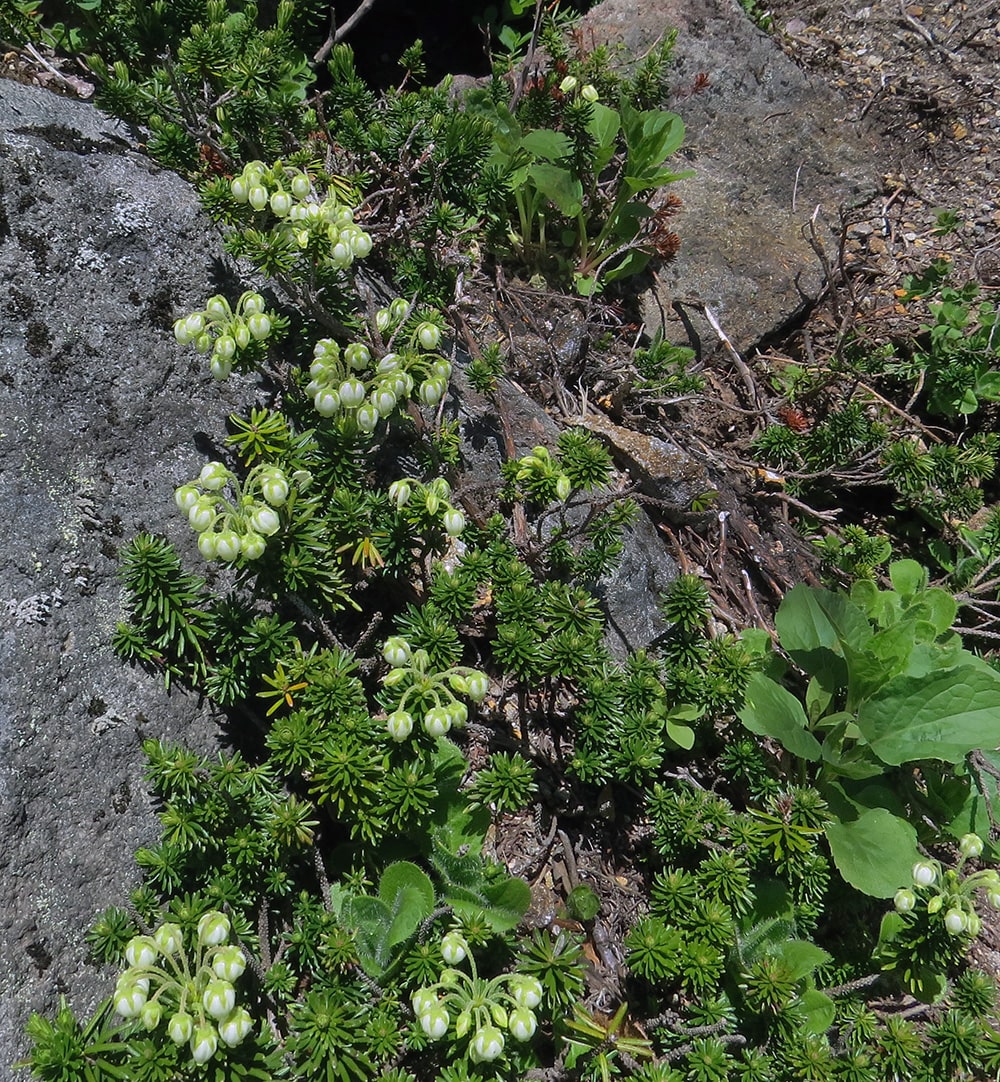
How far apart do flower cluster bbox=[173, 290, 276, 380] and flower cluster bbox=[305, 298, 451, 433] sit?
19 cm

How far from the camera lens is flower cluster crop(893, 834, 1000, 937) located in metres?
2.45

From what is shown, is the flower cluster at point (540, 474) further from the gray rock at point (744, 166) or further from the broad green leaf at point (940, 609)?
the gray rock at point (744, 166)

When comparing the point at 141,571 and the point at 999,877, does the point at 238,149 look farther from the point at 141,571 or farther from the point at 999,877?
the point at 999,877

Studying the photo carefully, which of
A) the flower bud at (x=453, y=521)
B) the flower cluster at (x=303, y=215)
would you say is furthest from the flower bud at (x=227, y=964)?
the flower cluster at (x=303, y=215)

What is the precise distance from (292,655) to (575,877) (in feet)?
3.73

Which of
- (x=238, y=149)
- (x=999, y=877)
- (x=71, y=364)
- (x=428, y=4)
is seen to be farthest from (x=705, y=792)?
(x=428, y=4)

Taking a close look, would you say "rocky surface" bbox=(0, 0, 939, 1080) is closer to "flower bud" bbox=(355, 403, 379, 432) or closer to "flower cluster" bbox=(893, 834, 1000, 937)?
"flower bud" bbox=(355, 403, 379, 432)

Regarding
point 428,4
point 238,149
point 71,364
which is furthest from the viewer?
point 428,4

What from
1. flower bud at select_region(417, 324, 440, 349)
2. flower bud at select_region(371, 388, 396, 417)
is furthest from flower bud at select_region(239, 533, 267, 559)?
flower bud at select_region(417, 324, 440, 349)

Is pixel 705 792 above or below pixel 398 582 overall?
below

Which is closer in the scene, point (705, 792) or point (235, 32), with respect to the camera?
point (705, 792)

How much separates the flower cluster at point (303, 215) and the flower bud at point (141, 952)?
186 centimetres

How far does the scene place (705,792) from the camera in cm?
255

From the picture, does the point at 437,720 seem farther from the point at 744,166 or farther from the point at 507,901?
the point at 744,166
